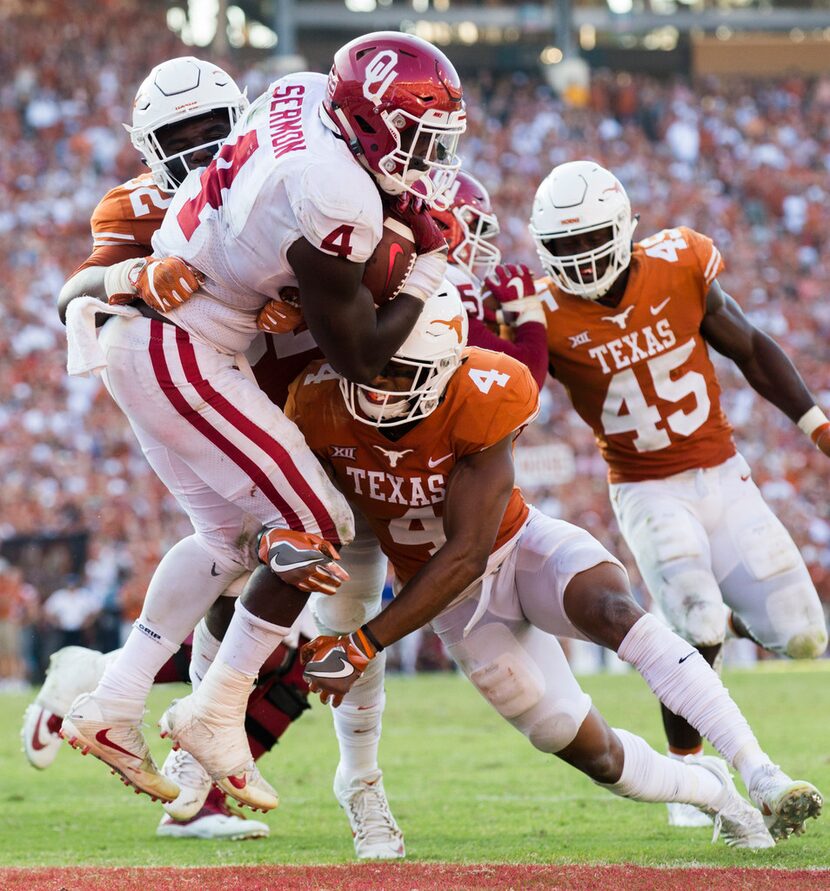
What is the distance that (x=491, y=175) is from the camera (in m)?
19.9

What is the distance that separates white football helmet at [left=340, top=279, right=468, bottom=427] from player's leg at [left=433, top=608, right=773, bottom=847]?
69 centimetres

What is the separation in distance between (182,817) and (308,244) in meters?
2.24

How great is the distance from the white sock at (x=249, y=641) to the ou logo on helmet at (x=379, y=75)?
5.15ft

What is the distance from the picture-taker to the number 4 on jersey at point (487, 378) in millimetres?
4523

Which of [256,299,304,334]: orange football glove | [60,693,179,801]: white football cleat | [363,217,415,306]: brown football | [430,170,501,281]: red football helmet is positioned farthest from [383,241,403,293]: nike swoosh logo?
[60,693,179,801]: white football cleat

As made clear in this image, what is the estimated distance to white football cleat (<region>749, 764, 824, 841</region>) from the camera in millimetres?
4195

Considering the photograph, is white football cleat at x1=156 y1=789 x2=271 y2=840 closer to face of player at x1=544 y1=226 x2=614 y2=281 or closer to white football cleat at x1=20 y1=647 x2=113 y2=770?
white football cleat at x1=20 y1=647 x2=113 y2=770

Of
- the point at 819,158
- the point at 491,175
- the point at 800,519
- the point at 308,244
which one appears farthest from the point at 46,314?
the point at 308,244

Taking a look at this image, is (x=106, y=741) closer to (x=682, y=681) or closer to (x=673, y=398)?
(x=682, y=681)

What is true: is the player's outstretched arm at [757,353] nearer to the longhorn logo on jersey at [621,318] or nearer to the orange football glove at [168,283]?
the longhorn logo on jersey at [621,318]

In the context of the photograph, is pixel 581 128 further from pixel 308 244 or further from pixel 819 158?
pixel 308 244

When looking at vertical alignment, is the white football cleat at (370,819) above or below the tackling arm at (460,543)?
below

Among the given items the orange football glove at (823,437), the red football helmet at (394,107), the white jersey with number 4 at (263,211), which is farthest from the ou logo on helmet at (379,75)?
the orange football glove at (823,437)

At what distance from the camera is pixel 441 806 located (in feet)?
20.6
